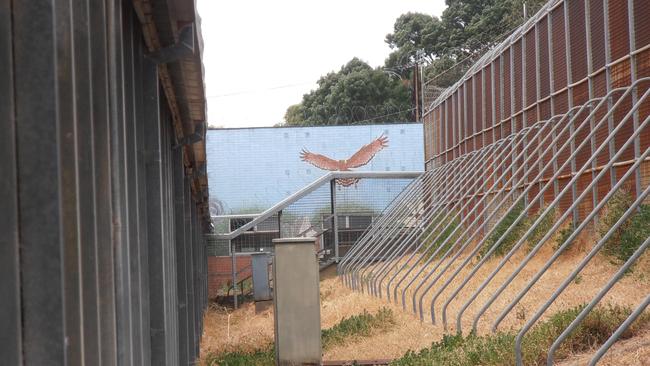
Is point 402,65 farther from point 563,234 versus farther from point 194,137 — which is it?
point 194,137

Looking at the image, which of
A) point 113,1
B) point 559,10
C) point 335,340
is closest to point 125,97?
point 113,1

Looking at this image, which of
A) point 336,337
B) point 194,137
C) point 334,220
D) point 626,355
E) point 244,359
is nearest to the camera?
point 626,355

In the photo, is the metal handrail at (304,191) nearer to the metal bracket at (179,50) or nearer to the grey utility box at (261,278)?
the grey utility box at (261,278)

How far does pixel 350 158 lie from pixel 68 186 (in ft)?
124

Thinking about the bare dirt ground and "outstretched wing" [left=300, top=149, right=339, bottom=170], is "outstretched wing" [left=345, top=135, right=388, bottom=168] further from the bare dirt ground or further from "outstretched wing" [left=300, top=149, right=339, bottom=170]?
the bare dirt ground

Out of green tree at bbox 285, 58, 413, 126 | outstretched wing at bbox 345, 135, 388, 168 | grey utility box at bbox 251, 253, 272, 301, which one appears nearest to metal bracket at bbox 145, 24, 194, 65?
grey utility box at bbox 251, 253, 272, 301

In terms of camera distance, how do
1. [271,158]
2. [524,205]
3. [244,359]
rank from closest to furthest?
[244,359] → [524,205] → [271,158]

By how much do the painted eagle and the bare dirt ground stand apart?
2216 centimetres

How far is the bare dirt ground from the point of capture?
957 centimetres

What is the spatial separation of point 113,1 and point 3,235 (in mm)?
1483

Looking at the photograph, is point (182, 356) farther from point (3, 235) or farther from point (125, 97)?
point (3, 235)

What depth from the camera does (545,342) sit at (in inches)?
302

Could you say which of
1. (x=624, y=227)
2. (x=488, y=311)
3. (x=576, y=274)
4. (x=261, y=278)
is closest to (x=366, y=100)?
(x=261, y=278)

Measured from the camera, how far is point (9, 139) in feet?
7.76
